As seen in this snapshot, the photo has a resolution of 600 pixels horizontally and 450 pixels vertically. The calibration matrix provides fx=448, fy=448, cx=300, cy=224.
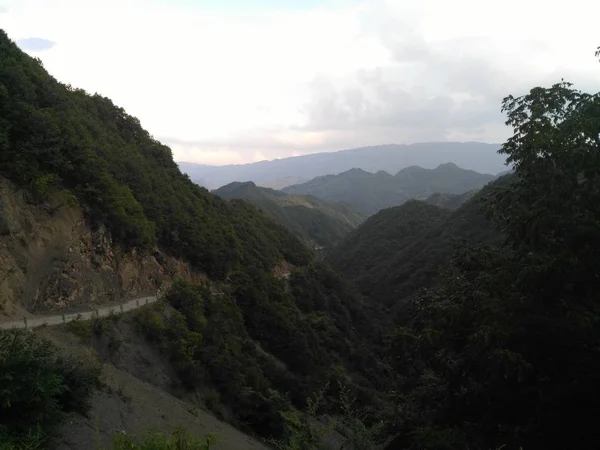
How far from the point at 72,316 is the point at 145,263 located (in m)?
7.12

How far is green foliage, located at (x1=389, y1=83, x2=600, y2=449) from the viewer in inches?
354

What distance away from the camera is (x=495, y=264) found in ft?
36.4

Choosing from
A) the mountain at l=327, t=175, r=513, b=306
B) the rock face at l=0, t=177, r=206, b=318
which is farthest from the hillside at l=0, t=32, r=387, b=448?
the mountain at l=327, t=175, r=513, b=306

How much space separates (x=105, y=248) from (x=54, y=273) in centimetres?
330

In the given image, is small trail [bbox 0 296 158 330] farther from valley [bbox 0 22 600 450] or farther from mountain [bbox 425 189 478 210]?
mountain [bbox 425 189 478 210]

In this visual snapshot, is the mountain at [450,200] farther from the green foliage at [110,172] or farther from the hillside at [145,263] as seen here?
the hillside at [145,263]

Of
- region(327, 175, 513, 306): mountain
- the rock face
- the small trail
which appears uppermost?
the rock face

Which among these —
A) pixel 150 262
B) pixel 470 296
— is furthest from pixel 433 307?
pixel 150 262

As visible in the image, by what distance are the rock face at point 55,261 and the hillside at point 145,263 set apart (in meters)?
0.04

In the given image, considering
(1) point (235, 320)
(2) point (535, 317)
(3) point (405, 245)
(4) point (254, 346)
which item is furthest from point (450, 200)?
(2) point (535, 317)

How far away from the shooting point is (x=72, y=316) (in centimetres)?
1433

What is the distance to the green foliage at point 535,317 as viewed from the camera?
8.99 metres

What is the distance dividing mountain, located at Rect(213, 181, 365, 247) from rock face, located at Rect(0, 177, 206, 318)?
3315 inches

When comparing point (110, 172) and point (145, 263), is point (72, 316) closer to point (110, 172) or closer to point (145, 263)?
point (145, 263)
